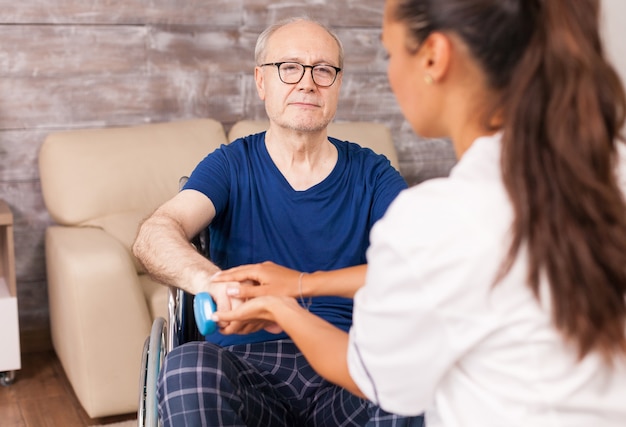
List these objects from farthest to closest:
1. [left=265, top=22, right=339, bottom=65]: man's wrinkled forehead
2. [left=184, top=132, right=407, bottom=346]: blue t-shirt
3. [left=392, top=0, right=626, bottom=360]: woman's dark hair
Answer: [left=265, top=22, right=339, bottom=65]: man's wrinkled forehead, [left=184, top=132, right=407, bottom=346]: blue t-shirt, [left=392, top=0, right=626, bottom=360]: woman's dark hair

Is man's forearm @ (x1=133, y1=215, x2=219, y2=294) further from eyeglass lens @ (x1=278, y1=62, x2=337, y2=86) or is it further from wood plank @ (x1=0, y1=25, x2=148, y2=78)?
wood plank @ (x1=0, y1=25, x2=148, y2=78)

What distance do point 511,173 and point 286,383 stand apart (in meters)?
0.89

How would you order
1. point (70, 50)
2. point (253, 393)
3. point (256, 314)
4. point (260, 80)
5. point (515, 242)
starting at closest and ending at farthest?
point (515, 242)
point (256, 314)
point (253, 393)
point (260, 80)
point (70, 50)

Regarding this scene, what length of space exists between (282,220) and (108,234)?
1.05m

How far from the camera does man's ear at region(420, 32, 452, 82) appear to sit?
107 cm

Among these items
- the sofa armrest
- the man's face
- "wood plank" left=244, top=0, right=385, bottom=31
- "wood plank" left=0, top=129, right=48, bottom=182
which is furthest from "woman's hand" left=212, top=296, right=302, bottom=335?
"wood plank" left=244, top=0, right=385, bottom=31

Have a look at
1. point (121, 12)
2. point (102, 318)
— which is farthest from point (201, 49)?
point (102, 318)

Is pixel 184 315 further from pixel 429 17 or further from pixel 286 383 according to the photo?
pixel 429 17

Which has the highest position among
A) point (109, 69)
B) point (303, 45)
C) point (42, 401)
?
point (303, 45)

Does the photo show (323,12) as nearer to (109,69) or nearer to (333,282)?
(109,69)

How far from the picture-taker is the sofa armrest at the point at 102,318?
8.46ft

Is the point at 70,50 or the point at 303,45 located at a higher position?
the point at 303,45

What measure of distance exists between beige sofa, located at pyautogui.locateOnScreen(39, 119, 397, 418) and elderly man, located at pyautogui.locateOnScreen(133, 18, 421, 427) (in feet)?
2.50

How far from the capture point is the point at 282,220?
1937 mm
